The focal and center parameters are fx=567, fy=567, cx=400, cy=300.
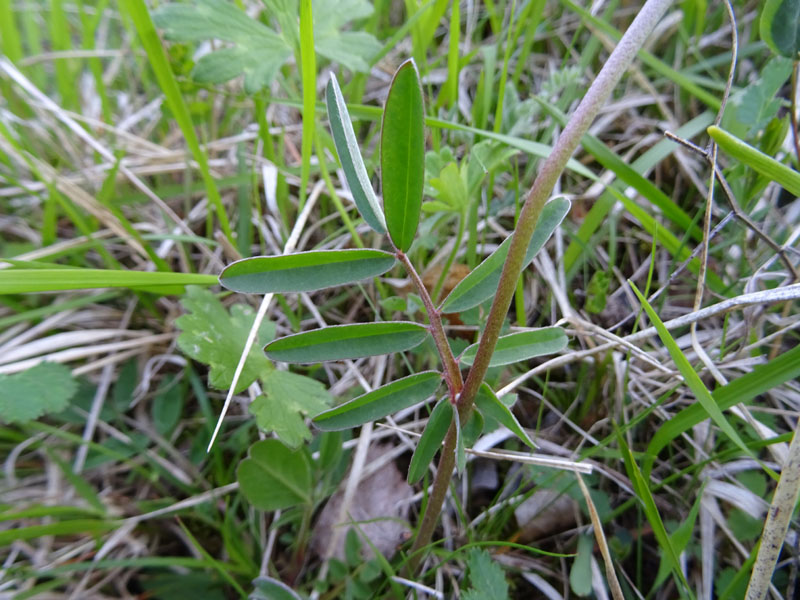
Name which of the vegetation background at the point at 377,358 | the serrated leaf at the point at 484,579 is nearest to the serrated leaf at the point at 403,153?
the vegetation background at the point at 377,358

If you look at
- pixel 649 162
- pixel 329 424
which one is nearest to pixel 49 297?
pixel 329 424

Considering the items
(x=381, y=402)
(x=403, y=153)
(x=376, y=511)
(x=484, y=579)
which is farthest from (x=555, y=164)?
(x=376, y=511)

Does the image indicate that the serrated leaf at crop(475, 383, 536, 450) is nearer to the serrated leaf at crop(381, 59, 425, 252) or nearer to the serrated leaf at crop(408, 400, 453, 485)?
the serrated leaf at crop(408, 400, 453, 485)

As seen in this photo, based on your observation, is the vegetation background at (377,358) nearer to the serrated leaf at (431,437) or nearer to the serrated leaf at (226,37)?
the serrated leaf at (226,37)

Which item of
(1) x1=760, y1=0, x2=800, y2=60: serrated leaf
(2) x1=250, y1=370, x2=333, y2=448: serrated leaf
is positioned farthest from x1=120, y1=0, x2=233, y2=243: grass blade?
(1) x1=760, y1=0, x2=800, y2=60: serrated leaf

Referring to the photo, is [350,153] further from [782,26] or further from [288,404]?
[782,26]

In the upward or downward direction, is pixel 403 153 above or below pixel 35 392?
above

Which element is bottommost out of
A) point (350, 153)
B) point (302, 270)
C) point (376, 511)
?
point (376, 511)
